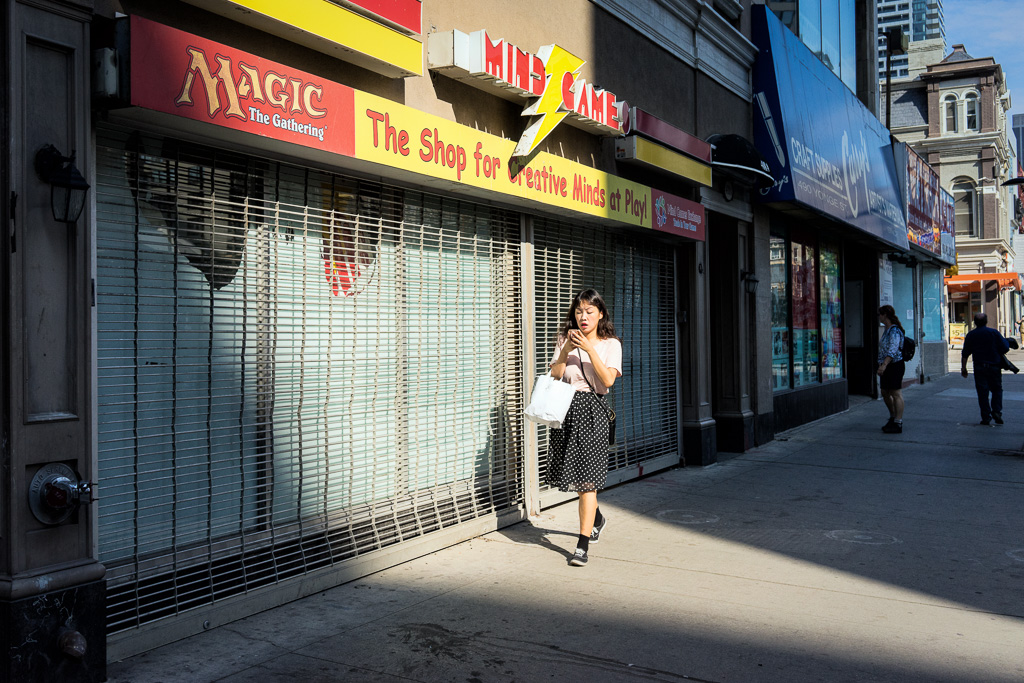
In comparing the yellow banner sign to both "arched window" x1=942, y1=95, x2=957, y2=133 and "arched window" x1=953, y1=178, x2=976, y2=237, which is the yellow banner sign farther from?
"arched window" x1=942, y1=95, x2=957, y2=133

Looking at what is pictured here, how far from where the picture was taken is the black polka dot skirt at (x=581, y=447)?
19.7ft

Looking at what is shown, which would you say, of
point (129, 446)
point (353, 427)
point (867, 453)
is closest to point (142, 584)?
point (129, 446)

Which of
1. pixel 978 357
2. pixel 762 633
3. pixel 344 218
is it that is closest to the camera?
pixel 762 633

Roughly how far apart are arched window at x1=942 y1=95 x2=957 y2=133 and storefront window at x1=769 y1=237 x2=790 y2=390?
43540 millimetres

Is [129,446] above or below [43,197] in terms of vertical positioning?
below

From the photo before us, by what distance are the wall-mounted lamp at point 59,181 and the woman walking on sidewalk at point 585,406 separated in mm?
3273

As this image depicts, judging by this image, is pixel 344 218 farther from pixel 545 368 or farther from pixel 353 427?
pixel 545 368

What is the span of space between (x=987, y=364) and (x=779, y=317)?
3408mm

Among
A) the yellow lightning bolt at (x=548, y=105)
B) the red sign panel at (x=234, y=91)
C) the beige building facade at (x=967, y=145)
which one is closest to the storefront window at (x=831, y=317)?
the yellow lightning bolt at (x=548, y=105)

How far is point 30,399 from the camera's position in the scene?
375 cm

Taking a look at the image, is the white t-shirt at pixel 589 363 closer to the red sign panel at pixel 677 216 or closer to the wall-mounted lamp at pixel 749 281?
the red sign panel at pixel 677 216

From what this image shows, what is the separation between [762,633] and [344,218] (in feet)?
11.5

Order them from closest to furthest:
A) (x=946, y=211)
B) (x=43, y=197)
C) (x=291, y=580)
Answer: (x=43, y=197), (x=291, y=580), (x=946, y=211)

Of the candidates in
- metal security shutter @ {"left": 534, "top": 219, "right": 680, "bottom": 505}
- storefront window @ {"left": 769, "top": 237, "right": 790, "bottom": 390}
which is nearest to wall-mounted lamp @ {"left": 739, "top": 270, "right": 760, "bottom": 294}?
storefront window @ {"left": 769, "top": 237, "right": 790, "bottom": 390}
